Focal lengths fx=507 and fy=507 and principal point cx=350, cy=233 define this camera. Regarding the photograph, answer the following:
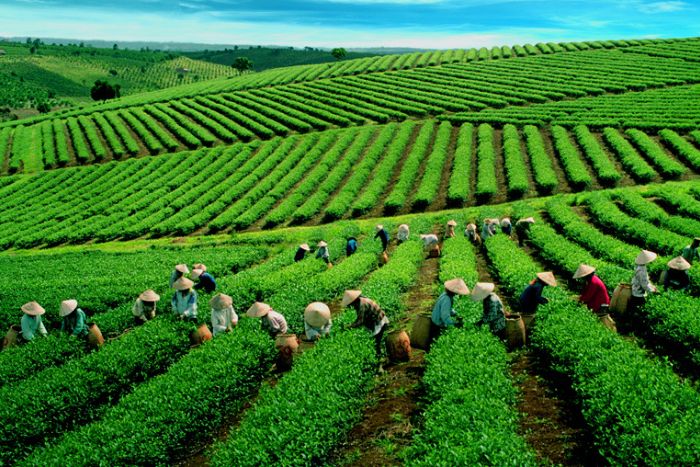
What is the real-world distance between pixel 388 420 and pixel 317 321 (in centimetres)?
396

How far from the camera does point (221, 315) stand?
1566cm

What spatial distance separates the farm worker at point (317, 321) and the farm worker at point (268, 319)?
769 mm

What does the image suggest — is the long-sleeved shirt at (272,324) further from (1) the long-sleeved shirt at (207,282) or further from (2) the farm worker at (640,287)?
(2) the farm worker at (640,287)

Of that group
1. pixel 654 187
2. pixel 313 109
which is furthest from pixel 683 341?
pixel 313 109

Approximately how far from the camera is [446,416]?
9.52m

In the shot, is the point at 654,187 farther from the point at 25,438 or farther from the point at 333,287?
the point at 25,438

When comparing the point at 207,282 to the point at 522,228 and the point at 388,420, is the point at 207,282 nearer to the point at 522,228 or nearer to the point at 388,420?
the point at 388,420

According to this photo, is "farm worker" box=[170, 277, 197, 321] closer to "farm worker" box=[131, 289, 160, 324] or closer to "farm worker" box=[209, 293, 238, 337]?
"farm worker" box=[209, 293, 238, 337]

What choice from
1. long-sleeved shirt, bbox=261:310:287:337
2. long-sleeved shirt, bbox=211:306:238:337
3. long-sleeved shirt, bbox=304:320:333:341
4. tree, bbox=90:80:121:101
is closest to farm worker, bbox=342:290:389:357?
long-sleeved shirt, bbox=304:320:333:341

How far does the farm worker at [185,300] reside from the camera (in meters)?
16.2

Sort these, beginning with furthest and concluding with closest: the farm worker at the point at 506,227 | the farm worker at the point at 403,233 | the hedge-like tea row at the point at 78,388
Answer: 1. the farm worker at the point at 403,233
2. the farm worker at the point at 506,227
3. the hedge-like tea row at the point at 78,388

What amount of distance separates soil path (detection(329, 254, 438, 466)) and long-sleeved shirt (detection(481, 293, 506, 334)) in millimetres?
2094

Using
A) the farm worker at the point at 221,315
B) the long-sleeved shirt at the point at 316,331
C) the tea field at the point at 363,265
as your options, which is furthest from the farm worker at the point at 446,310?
the farm worker at the point at 221,315

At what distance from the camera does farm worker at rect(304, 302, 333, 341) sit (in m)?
14.4
